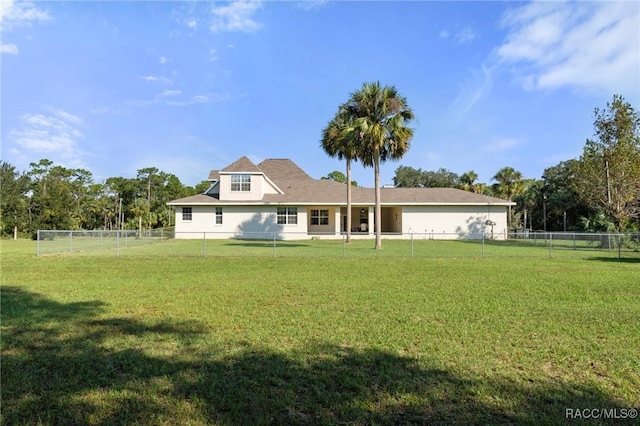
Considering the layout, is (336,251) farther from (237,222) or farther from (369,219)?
(369,219)

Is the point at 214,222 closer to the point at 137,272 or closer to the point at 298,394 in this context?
the point at 137,272

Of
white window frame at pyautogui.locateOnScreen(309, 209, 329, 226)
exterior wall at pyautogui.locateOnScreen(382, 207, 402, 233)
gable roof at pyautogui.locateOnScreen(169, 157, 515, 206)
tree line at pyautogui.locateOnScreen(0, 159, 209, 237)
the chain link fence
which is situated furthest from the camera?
tree line at pyautogui.locateOnScreen(0, 159, 209, 237)

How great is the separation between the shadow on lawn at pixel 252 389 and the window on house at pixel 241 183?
87.2 feet

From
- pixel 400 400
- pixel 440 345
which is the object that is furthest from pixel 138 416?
pixel 440 345

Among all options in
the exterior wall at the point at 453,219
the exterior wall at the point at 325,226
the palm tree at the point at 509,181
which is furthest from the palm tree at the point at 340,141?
the palm tree at the point at 509,181

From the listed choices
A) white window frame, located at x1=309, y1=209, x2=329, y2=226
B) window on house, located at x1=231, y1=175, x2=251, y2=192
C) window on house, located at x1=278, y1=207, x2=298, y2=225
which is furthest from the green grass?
white window frame, located at x1=309, y1=209, x2=329, y2=226

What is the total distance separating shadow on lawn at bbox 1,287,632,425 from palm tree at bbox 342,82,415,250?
16.7 metres

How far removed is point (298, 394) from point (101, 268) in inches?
439

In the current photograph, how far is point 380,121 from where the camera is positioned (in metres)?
21.2

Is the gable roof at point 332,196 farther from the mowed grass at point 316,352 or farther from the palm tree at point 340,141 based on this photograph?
the mowed grass at point 316,352

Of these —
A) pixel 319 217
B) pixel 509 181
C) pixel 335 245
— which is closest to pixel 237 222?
pixel 319 217

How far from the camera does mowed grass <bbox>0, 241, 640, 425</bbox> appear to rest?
124 inches

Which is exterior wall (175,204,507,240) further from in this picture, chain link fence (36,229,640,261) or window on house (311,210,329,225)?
window on house (311,210,329,225)

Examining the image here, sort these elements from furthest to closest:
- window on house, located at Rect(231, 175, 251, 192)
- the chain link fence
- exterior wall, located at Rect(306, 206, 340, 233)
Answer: exterior wall, located at Rect(306, 206, 340, 233)
window on house, located at Rect(231, 175, 251, 192)
the chain link fence
